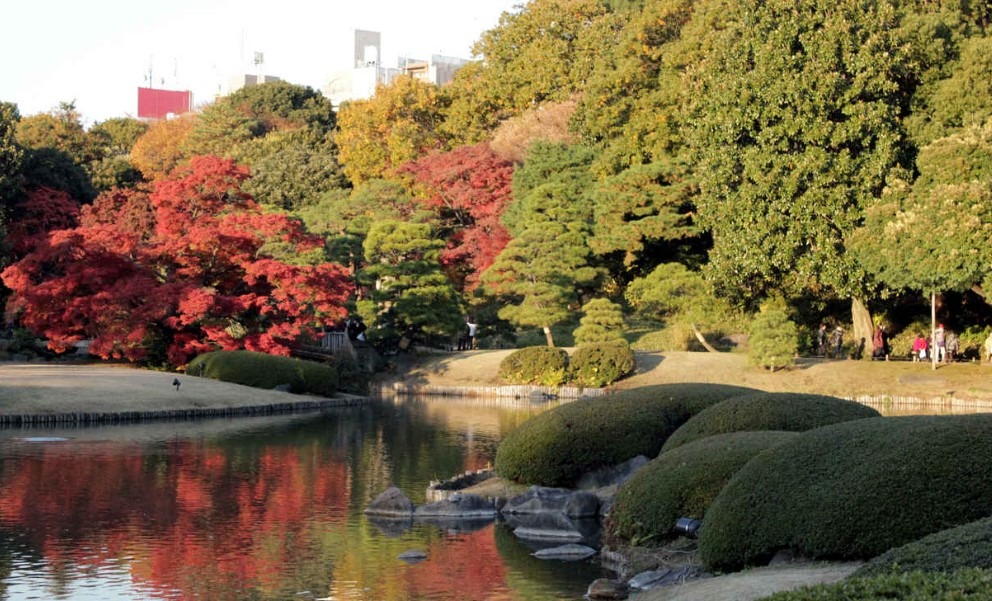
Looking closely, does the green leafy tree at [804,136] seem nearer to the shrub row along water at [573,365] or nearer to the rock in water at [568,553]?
the shrub row along water at [573,365]

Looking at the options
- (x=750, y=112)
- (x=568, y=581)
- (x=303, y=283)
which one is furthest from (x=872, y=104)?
(x=568, y=581)

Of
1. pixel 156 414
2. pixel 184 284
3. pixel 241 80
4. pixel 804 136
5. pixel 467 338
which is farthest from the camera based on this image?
pixel 241 80

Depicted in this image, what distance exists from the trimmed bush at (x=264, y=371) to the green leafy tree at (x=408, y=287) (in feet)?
17.7

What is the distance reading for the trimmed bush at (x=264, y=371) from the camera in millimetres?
28109

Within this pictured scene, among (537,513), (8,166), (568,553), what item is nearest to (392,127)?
(8,166)

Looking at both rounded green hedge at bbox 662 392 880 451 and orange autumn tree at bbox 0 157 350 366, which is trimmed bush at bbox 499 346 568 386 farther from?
rounded green hedge at bbox 662 392 880 451

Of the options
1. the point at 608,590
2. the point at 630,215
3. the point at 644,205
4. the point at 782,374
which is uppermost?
the point at 644,205

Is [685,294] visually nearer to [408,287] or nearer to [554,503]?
[408,287]

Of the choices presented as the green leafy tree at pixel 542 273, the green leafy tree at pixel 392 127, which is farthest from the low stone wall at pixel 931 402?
the green leafy tree at pixel 392 127

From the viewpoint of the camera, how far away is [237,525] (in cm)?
1264

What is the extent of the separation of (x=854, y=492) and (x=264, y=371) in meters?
21.3

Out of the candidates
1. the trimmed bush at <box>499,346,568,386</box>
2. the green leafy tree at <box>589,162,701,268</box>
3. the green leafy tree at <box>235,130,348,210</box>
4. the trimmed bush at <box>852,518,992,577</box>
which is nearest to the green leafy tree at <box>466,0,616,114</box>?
the green leafy tree at <box>235,130,348,210</box>

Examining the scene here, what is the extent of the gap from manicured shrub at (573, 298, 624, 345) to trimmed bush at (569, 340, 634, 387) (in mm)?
1899

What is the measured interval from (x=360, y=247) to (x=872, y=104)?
15.7 metres
